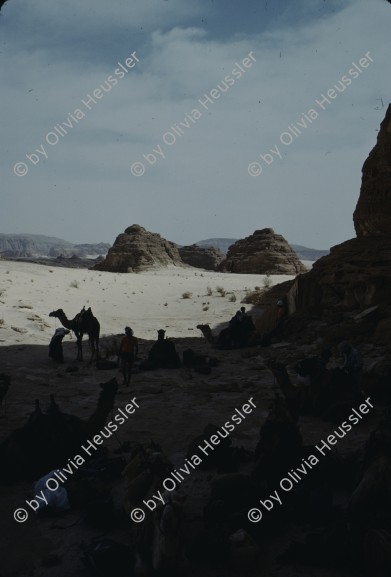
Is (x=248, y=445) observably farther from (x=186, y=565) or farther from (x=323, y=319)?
(x=323, y=319)

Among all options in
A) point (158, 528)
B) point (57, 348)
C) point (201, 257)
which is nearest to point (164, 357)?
point (57, 348)

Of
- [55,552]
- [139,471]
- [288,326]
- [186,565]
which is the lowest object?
[55,552]

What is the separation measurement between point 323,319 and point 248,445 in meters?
8.76

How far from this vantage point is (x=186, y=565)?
365cm

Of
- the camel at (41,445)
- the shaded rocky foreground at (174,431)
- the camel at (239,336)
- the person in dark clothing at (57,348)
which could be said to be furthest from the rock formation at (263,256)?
the camel at (41,445)

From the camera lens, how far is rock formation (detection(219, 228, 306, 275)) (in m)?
54.6

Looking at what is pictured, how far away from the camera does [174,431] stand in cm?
707

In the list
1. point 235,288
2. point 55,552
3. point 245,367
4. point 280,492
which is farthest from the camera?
point 235,288

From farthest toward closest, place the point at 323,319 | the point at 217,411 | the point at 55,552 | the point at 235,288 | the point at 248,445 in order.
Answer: the point at 235,288 → the point at 323,319 → the point at 217,411 → the point at 248,445 → the point at 55,552

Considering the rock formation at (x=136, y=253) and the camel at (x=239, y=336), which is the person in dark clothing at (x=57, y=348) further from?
the rock formation at (x=136, y=253)

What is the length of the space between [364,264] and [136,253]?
4330 centimetres

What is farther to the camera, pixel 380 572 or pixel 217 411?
pixel 217 411

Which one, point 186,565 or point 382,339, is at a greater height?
point 382,339

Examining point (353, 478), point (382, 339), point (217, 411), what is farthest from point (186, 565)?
point (382, 339)
